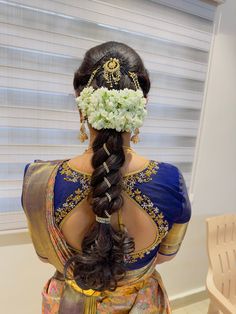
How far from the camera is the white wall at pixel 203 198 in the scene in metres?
1.34

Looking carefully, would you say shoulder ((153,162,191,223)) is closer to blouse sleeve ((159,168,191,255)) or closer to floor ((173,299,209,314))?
blouse sleeve ((159,168,191,255))

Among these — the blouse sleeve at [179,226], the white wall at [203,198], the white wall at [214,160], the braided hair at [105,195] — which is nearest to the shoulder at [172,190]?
the blouse sleeve at [179,226]

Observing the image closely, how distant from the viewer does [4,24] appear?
106cm

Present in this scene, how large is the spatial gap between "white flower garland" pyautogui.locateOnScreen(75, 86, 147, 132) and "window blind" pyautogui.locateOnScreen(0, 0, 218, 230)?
0.59 m

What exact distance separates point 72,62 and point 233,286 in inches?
56.7

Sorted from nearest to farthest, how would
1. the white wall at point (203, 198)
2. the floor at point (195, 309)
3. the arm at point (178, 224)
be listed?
→ the arm at point (178, 224) < the white wall at point (203, 198) < the floor at point (195, 309)

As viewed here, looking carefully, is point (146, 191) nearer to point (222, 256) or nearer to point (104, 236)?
point (104, 236)

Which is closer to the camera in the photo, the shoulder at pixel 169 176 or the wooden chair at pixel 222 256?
the shoulder at pixel 169 176

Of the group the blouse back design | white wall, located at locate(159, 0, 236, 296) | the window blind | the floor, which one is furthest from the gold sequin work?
the floor

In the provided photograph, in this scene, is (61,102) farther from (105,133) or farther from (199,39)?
(199,39)

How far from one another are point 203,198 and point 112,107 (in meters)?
1.37

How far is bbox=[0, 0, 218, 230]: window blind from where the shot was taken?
1.11 meters

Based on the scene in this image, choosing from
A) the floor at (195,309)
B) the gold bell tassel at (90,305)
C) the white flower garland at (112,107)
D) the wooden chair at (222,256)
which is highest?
the white flower garland at (112,107)

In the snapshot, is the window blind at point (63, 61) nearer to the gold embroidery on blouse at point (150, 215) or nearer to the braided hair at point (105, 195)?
the braided hair at point (105, 195)
